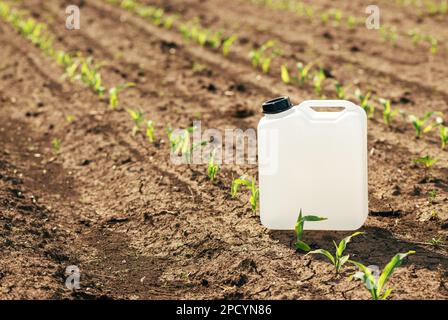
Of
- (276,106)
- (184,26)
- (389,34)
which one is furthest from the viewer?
(184,26)

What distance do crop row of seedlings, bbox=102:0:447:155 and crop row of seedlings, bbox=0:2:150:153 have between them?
4.10 feet

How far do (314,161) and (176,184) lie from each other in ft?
4.12

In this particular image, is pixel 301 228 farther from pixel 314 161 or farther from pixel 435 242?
pixel 435 242

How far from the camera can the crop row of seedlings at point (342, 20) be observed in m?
→ 7.95

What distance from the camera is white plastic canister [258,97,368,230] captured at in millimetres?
3607

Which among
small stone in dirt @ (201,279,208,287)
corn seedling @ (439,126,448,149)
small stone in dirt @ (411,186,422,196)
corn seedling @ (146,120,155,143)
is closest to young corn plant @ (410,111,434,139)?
corn seedling @ (439,126,448,149)

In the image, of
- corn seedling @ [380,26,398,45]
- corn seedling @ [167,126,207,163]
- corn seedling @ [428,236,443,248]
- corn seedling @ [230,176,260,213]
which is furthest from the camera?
corn seedling @ [380,26,398,45]

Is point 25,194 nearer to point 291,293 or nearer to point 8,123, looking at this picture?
point 8,123

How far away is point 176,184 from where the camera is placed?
4.69 meters

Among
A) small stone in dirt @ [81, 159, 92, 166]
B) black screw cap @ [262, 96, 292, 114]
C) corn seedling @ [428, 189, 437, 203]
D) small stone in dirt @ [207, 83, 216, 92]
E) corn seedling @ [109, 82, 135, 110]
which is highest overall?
small stone in dirt @ [207, 83, 216, 92]

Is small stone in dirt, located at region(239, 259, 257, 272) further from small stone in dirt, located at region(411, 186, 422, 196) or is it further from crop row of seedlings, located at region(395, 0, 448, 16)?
crop row of seedlings, located at region(395, 0, 448, 16)

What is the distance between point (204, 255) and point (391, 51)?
460 cm

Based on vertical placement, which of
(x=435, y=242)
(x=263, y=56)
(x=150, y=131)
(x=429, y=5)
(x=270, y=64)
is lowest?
(x=435, y=242)

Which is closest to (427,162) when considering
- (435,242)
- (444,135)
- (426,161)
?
(426,161)
